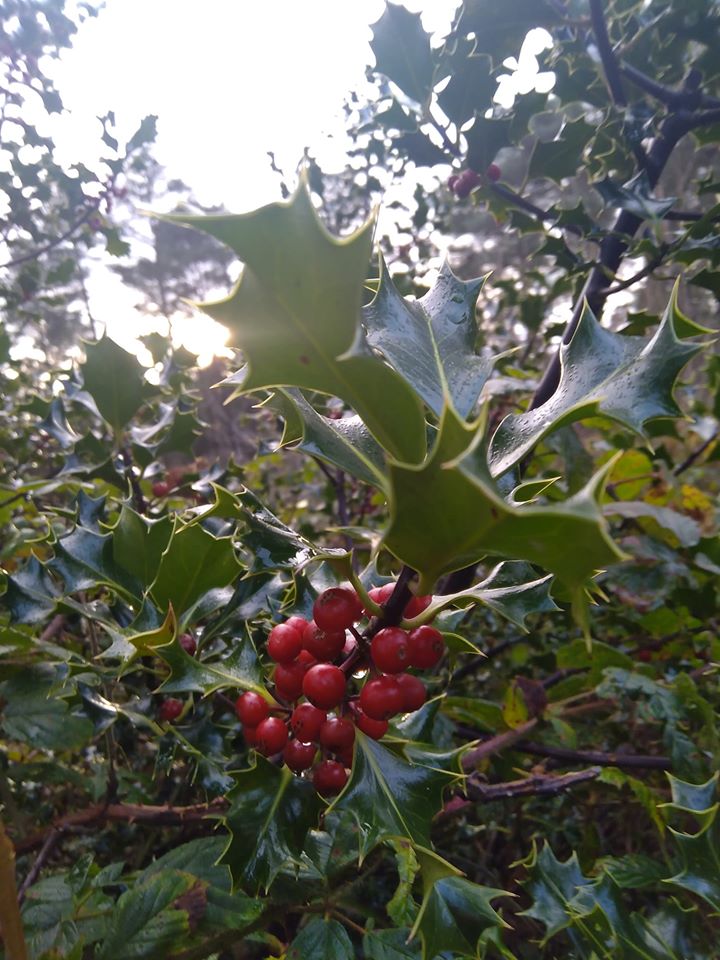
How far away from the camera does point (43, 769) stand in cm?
127

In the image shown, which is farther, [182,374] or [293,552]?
[182,374]

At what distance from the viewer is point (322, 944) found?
90cm

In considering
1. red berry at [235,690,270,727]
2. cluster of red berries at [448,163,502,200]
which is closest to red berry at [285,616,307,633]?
red berry at [235,690,270,727]

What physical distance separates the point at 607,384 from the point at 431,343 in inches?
8.7

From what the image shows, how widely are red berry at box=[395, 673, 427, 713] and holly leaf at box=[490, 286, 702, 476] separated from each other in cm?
27

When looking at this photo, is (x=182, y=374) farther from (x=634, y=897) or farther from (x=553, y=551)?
(x=634, y=897)

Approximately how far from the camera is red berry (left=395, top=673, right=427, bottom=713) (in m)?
0.75

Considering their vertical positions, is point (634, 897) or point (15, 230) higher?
point (15, 230)

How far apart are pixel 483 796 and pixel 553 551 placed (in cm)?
71

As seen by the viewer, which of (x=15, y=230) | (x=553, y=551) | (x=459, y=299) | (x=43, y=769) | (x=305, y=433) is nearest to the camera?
(x=553, y=551)

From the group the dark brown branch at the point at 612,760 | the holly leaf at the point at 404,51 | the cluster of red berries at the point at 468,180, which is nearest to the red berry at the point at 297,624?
the dark brown branch at the point at 612,760

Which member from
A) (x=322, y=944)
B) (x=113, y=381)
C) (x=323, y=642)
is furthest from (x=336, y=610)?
(x=113, y=381)

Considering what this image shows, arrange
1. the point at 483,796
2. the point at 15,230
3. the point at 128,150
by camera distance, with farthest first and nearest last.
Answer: the point at 15,230 < the point at 128,150 < the point at 483,796

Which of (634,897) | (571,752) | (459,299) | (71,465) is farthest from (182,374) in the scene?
(634,897)
